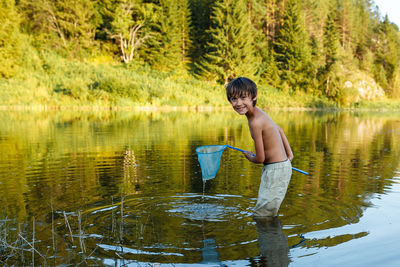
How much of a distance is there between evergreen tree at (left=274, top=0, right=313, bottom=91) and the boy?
50.2m

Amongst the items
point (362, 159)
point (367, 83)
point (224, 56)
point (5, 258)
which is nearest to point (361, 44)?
point (367, 83)

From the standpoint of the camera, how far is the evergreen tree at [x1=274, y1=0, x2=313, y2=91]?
55062 mm

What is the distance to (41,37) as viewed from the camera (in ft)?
147

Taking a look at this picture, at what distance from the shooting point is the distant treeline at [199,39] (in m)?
46.7

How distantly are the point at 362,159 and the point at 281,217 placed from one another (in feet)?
22.3

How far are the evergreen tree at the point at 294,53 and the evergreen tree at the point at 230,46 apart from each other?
661 centimetres

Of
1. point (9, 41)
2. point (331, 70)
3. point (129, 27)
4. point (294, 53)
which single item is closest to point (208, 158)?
point (9, 41)

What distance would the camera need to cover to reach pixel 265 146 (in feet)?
17.3

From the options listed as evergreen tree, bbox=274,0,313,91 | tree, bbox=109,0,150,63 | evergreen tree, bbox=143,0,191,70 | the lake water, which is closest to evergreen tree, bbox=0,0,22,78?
tree, bbox=109,0,150,63

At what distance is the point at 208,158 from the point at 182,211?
87cm

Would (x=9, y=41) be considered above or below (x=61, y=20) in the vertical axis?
below

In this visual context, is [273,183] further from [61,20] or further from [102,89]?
[61,20]

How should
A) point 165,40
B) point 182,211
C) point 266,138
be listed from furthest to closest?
point 165,40
point 182,211
point 266,138

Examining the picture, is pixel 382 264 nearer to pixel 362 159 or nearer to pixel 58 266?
pixel 58 266
